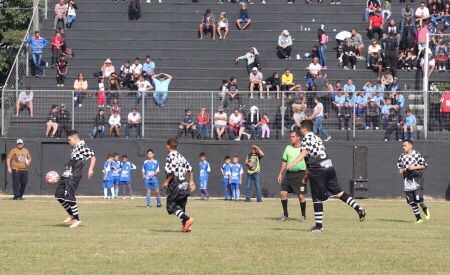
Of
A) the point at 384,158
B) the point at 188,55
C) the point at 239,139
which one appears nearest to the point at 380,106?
the point at 384,158

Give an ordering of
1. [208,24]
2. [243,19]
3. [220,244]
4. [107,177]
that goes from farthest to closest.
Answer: [243,19], [208,24], [107,177], [220,244]

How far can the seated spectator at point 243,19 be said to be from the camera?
49.7 metres

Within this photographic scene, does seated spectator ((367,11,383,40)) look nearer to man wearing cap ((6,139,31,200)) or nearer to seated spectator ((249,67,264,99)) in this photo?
→ seated spectator ((249,67,264,99))

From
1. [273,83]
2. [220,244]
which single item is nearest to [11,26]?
[273,83]

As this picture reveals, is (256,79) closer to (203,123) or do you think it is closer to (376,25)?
(203,123)

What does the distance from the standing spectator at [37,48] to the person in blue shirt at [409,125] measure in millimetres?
15230

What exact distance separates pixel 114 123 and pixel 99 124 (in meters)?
0.56

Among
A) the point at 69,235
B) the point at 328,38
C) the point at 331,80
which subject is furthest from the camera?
the point at 328,38

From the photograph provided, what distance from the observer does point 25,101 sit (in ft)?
140

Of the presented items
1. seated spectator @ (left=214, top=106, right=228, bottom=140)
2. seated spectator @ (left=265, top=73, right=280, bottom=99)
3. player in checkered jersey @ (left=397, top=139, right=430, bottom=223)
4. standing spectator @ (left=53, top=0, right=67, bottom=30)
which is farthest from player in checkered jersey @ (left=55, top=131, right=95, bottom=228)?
standing spectator @ (left=53, top=0, right=67, bottom=30)

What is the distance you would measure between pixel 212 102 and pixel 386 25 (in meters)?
10.1

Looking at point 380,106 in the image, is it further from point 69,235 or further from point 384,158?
point 69,235

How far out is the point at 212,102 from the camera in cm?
4256

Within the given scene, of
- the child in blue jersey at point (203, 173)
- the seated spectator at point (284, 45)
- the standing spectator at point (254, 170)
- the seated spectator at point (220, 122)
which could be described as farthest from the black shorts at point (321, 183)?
the seated spectator at point (284, 45)
